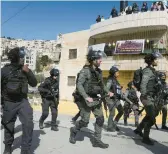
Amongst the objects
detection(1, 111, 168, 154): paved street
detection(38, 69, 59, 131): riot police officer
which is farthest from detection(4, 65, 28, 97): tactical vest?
detection(38, 69, 59, 131): riot police officer

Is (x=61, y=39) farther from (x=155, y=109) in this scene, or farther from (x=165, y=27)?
(x=155, y=109)

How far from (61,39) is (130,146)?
2328 centimetres

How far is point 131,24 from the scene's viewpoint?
21094 mm

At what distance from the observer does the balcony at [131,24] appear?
65.0 feet

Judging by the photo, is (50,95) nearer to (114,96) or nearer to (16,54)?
(114,96)

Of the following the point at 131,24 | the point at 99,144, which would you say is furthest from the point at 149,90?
the point at 131,24

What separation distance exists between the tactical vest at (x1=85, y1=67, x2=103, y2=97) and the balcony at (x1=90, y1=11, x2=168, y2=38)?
51.5 feet

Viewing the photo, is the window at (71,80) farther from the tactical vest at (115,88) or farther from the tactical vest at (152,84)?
the tactical vest at (152,84)

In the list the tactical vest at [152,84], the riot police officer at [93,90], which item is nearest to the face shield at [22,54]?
the riot police officer at [93,90]

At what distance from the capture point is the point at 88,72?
518 cm

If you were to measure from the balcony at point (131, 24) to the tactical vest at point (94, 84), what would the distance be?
15.7m

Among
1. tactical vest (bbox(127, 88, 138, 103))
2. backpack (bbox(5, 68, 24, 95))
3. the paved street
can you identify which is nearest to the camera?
backpack (bbox(5, 68, 24, 95))

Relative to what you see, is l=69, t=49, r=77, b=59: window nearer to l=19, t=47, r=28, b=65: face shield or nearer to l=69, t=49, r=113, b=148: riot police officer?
l=69, t=49, r=113, b=148: riot police officer

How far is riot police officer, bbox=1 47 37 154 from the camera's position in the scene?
434 cm
